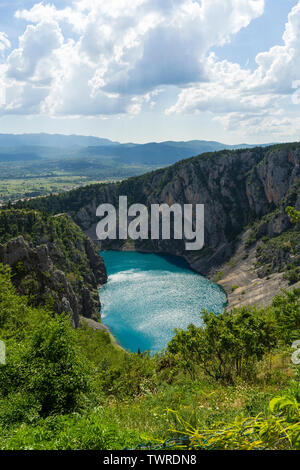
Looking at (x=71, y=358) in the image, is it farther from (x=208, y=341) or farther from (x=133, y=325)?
(x=133, y=325)

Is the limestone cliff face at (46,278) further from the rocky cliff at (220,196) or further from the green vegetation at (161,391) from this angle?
the rocky cliff at (220,196)

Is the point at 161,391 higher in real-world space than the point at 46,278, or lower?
higher

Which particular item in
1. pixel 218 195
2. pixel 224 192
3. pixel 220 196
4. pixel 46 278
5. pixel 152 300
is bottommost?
pixel 152 300

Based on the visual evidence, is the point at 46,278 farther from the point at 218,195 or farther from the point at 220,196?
the point at 220,196

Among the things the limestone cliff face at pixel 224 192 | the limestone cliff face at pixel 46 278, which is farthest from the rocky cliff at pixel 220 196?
the limestone cliff face at pixel 46 278

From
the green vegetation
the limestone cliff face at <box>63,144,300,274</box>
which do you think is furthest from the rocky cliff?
the green vegetation

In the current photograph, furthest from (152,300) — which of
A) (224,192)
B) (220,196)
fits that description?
(224,192)
